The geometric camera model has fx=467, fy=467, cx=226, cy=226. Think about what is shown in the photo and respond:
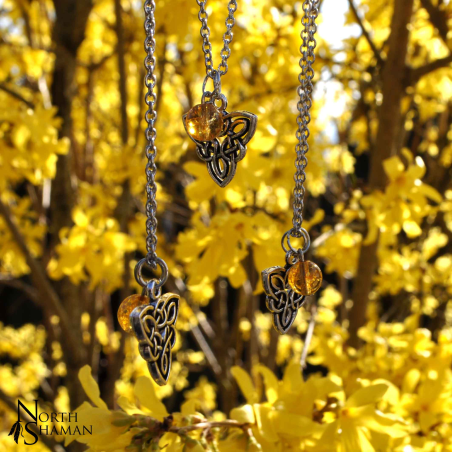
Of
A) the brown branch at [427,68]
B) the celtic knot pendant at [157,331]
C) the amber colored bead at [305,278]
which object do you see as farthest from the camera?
the brown branch at [427,68]

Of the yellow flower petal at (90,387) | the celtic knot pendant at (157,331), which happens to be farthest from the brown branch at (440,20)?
the yellow flower petal at (90,387)

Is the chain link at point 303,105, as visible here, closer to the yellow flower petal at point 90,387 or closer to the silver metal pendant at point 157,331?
the silver metal pendant at point 157,331

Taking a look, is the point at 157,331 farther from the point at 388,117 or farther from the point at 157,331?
the point at 388,117

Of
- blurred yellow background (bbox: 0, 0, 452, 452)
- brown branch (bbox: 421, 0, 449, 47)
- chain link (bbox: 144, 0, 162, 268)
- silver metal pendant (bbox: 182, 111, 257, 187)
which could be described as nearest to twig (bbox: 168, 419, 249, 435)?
blurred yellow background (bbox: 0, 0, 452, 452)

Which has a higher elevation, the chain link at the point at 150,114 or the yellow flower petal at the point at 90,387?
the chain link at the point at 150,114

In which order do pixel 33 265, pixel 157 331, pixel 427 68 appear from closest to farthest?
1. pixel 157 331
2. pixel 427 68
3. pixel 33 265

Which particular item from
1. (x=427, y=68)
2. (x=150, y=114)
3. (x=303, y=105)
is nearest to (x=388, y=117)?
(x=427, y=68)

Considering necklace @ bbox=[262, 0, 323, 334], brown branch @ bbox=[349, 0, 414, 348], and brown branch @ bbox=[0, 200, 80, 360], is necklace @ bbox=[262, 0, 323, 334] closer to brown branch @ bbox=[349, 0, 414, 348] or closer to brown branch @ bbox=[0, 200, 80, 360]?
brown branch @ bbox=[349, 0, 414, 348]
